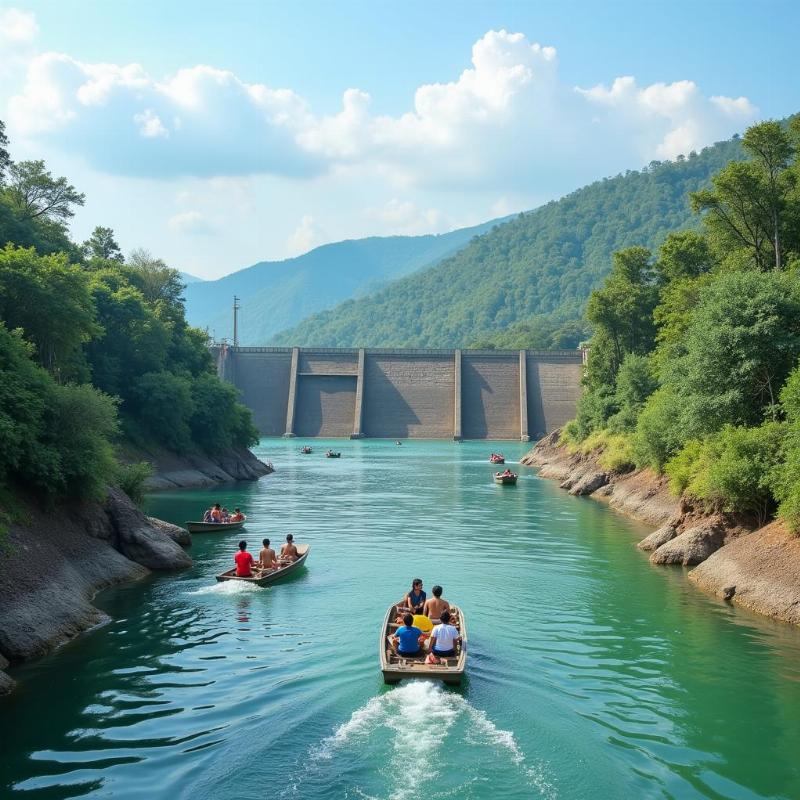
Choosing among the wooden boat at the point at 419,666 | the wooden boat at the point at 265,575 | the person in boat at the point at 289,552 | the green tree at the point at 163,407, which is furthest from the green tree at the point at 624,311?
the wooden boat at the point at 419,666

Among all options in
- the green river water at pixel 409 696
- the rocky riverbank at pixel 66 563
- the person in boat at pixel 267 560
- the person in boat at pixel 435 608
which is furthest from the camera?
the person in boat at pixel 267 560

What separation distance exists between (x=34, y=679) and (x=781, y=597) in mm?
16940

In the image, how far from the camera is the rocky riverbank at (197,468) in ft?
175

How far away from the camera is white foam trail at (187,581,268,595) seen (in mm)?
22656

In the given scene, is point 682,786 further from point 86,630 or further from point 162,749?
point 86,630

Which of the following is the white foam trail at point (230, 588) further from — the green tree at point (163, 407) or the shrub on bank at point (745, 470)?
the green tree at point (163, 407)

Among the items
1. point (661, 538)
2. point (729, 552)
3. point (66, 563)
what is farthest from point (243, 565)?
point (661, 538)

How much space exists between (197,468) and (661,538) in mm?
38279

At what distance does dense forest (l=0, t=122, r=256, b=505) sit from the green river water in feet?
15.6

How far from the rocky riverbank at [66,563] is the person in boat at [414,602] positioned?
24.2 feet

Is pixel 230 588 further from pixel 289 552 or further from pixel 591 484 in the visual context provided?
pixel 591 484

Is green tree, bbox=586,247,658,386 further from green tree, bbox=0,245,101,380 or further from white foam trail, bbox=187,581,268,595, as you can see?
white foam trail, bbox=187,581,268,595

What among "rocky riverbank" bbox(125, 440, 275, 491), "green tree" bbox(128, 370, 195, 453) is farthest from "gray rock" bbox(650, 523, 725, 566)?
"green tree" bbox(128, 370, 195, 453)

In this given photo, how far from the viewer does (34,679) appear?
15070mm
